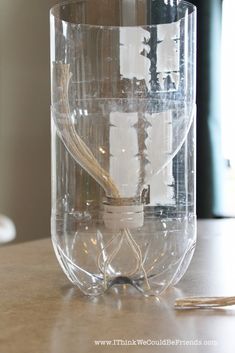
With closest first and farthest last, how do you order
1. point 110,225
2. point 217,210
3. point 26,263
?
point 110,225
point 26,263
point 217,210

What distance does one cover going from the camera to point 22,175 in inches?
88.4

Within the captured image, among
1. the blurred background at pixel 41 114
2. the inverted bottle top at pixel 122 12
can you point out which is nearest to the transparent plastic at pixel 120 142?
the inverted bottle top at pixel 122 12

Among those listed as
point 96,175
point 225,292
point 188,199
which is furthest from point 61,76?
point 225,292

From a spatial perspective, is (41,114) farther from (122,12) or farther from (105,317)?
(105,317)

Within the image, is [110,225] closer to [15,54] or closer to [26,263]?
[26,263]

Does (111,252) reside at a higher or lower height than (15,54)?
lower

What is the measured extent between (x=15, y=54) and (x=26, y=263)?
1.44 meters

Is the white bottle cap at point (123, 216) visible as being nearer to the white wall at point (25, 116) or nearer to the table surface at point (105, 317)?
the table surface at point (105, 317)

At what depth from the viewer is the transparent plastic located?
750 millimetres

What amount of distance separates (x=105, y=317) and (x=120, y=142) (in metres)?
0.23

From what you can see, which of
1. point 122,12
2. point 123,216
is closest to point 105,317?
point 123,216

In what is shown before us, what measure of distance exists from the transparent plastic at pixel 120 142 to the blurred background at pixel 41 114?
1.36 metres

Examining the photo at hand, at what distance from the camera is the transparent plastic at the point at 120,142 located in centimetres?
75

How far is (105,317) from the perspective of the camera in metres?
0.64
